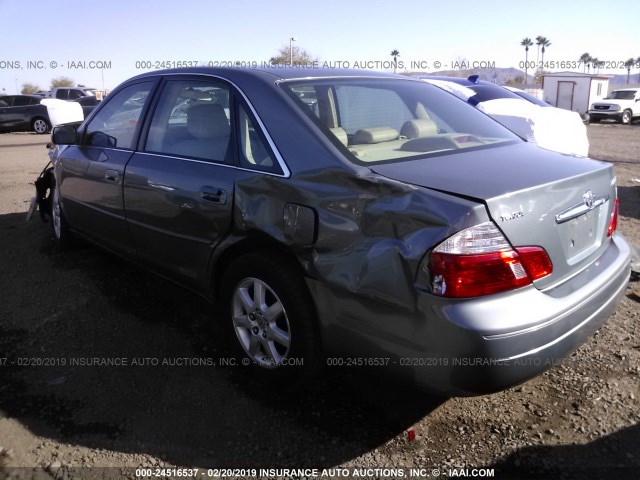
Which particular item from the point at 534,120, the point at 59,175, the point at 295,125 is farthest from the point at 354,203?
the point at 534,120

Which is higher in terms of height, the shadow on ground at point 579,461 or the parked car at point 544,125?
the parked car at point 544,125

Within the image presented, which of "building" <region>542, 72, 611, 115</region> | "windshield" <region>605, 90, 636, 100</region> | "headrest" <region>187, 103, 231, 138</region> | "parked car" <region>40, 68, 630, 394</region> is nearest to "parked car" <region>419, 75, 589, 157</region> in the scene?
"parked car" <region>40, 68, 630, 394</region>

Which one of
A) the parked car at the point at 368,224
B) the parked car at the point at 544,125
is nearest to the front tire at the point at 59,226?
the parked car at the point at 368,224

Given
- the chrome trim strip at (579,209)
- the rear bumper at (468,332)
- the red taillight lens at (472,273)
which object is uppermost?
→ the chrome trim strip at (579,209)

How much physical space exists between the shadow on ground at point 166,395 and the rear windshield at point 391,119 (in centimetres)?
119

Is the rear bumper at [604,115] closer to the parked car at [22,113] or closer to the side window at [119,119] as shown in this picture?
the parked car at [22,113]

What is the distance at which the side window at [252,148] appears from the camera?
271 centimetres

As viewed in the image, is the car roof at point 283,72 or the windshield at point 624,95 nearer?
the car roof at point 283,72

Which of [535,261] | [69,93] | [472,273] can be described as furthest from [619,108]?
[472,273]

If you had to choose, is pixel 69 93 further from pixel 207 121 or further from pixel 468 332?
pixel 468 332

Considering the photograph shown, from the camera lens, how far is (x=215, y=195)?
294 cm

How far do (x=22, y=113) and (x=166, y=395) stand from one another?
67.8 ft

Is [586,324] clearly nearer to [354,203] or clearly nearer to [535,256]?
[535,256]

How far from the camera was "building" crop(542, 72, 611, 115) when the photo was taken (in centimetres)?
3285
